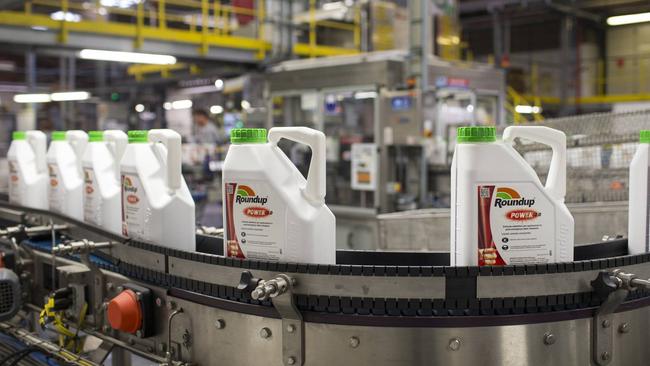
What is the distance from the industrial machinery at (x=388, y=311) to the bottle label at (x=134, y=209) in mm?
118

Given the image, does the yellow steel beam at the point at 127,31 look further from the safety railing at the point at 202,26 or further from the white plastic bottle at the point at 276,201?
the white plastic bottle at the point at 276,201

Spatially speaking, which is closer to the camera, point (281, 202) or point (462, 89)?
point (281, 202)

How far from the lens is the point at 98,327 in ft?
6.06

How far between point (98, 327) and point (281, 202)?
796mm

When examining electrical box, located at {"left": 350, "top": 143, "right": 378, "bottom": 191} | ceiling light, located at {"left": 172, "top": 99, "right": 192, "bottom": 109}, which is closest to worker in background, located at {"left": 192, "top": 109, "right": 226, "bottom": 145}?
ceiling light, located at {"left": 172, "top": 99, "right": 192, "bottom": 109}

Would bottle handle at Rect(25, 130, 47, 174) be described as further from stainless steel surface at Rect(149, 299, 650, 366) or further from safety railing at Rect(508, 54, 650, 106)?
safety railing at Rect(508, 54, 650, 106)

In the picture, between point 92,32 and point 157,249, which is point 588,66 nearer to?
point 92,32

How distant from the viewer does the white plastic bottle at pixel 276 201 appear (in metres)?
1.41

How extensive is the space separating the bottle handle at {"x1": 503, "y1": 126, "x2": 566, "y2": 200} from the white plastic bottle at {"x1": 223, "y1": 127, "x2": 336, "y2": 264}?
419mm

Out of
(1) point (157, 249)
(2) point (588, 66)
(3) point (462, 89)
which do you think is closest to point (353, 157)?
(3) point (462, 89)

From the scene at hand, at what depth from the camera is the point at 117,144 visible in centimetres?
205

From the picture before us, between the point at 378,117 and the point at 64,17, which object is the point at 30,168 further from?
the point at 64,17

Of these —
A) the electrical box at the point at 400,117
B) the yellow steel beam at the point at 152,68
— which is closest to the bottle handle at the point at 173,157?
the electrical box at the point at 400,117

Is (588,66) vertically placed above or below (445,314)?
above
